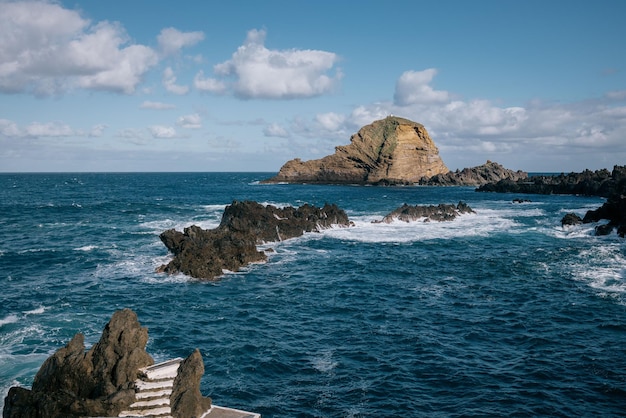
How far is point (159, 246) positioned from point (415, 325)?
29969 mm

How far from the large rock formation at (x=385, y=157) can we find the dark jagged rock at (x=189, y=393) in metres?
143

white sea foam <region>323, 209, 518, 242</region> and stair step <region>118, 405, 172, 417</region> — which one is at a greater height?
white sea foam <region>323, 209, 518, 242</region>

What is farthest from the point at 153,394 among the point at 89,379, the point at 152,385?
the point at 89,379

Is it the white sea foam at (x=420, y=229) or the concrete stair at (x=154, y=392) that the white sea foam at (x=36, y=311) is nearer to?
the concrete stair at (x=154, y=392)

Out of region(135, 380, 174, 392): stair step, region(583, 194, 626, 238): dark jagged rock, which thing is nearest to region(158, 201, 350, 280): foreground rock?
region(135, 380, 174, 392): stair step

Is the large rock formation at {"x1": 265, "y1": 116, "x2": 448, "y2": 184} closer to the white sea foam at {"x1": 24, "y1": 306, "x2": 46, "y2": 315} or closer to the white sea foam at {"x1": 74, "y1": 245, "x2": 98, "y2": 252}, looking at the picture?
the white sea foam at {"x1": 74, "y1": 245, "x2": 98, "y2": 252}

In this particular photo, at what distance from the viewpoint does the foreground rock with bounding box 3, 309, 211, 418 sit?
13.1 metres

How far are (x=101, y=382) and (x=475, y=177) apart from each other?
16340 centimetres

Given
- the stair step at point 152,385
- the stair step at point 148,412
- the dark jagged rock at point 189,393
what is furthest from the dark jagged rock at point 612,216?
the stair step at point 148,412

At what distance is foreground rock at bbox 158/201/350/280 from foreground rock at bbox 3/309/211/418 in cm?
1872

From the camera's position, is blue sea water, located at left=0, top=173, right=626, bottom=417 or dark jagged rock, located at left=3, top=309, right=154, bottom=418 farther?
blue sea water, located at left=0, top=173, right=626, bottom=417

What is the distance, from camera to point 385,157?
157875 millimetres

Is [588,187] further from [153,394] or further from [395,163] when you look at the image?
[153,394]

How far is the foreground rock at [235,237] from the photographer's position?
35.9 metres
